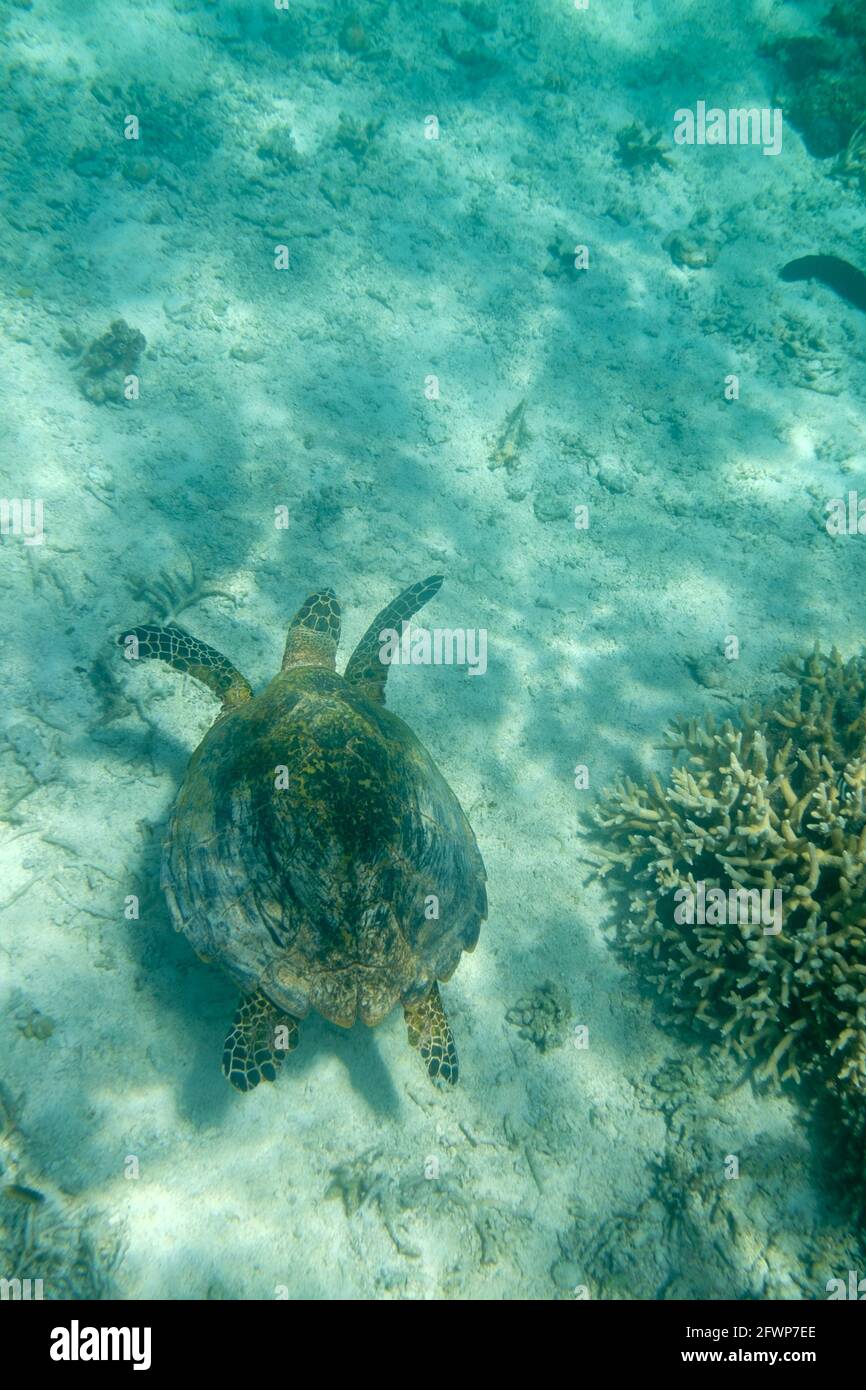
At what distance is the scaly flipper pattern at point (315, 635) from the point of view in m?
4.60

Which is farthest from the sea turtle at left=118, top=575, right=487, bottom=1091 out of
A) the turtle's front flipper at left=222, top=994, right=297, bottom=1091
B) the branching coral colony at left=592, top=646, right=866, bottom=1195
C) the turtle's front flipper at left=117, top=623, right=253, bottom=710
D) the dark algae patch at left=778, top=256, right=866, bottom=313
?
the dark algae patch at left=778, top=256, right=866, bottom=313

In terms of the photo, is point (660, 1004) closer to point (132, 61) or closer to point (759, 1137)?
point (759, 1137)

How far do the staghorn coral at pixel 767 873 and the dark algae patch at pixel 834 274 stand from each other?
7607 mm

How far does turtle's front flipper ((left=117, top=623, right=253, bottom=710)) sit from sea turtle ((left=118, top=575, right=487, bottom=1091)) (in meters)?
0.59

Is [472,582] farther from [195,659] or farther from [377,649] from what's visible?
[195,659]

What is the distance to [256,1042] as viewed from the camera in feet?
11.0

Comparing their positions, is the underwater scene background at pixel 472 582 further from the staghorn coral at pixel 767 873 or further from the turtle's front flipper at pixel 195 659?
the turtle's front flipper at pixel 195 659

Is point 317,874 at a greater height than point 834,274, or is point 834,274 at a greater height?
point 834,274

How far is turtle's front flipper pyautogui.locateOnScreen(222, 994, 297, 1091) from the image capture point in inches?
128

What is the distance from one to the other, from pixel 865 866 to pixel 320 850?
346cm

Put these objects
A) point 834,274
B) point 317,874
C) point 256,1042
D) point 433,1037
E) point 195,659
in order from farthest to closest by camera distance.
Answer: point 834,274 < point 195,659 < point 433,1037 < point 256,1042 < point 317,874

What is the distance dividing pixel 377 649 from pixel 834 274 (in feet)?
32.7

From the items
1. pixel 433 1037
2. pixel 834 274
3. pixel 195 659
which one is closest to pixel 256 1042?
pixel 433 1037

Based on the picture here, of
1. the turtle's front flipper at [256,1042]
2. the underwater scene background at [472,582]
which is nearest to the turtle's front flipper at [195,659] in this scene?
the underwater scene background at [472,582]
